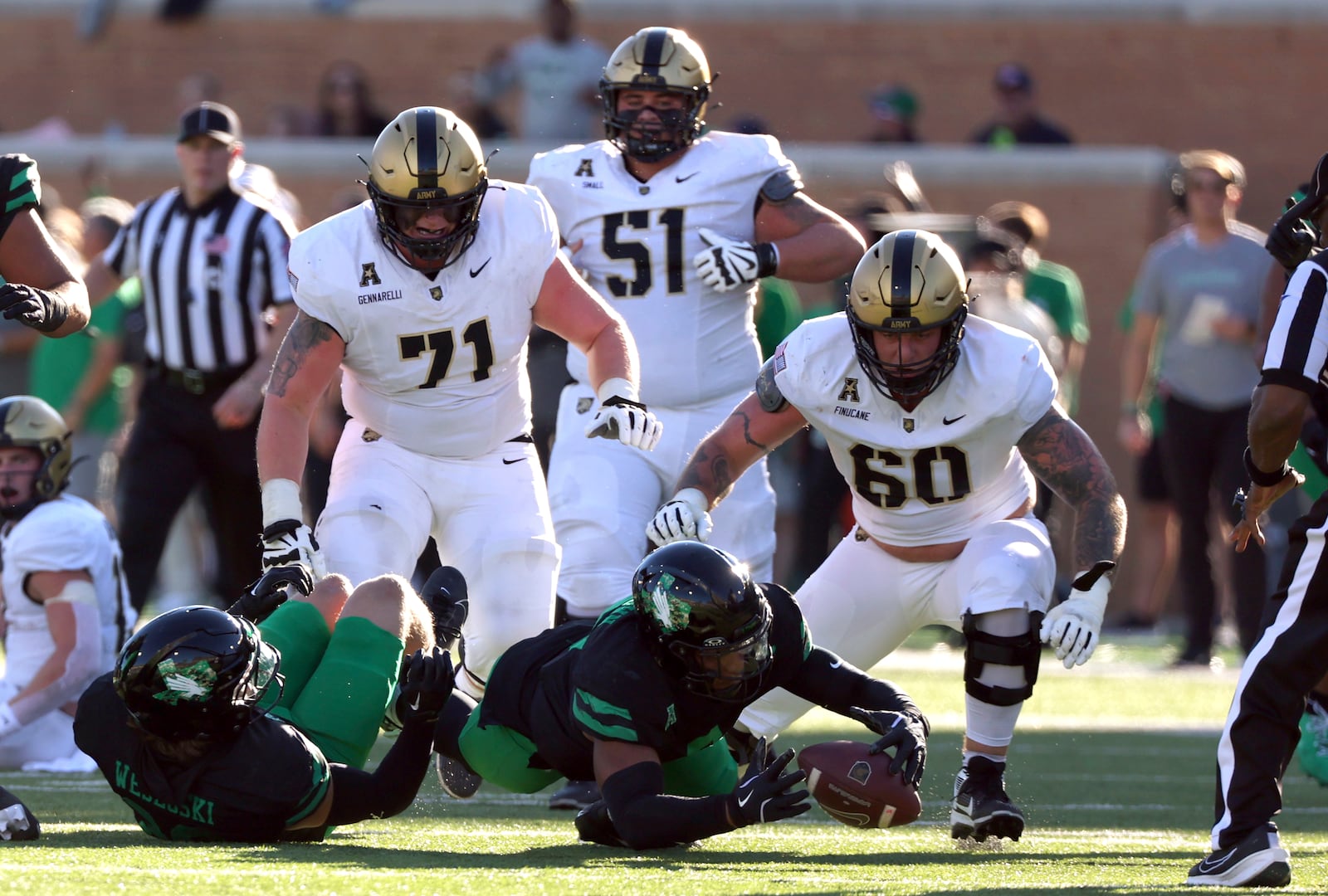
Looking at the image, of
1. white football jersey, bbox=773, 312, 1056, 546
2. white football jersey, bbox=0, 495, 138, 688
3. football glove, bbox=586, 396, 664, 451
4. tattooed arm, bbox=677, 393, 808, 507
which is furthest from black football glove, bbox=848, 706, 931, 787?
white football jersey, bbox=0, 495, 138, 688

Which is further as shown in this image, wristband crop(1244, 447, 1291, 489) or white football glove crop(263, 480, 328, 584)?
white football glove crop(263, 480, 328, 584)

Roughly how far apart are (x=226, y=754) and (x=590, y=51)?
9490mm

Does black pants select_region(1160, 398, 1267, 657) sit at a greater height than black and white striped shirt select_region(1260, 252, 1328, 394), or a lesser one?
lesser

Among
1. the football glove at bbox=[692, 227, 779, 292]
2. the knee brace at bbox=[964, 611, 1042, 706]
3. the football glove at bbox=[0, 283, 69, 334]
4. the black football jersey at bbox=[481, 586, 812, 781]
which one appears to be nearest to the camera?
the black football jersey at bbox=[481, 586, 812, 781]

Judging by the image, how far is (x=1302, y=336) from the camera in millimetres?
4445

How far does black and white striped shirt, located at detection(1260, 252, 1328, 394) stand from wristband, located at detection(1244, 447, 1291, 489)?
0.72 feet

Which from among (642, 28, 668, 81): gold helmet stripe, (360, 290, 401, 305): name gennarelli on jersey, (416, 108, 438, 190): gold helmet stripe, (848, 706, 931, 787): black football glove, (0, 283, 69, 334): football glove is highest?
(642, 28, 668, 81): gold helmet stripe

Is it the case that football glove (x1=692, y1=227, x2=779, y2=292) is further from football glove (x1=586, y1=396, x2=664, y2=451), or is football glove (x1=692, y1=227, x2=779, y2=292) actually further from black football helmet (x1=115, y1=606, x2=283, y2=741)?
black football helmet (x1=115, y1=606, x2=283, y2=741)

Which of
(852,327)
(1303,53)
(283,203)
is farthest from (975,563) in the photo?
(1303,53)

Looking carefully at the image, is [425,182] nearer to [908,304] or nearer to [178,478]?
[908,304]

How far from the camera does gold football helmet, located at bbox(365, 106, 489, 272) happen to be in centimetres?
545

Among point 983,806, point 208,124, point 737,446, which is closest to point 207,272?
point 208,124

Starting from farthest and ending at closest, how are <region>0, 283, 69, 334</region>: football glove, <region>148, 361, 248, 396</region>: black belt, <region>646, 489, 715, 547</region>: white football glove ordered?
<region>148, 361, 248, 396</region>: black belt, <region>646, 489, 715, 547</region>: white football glove, <region>0, 283, 69, 334</region>: football glove

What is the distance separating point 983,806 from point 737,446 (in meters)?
A: 1.07
